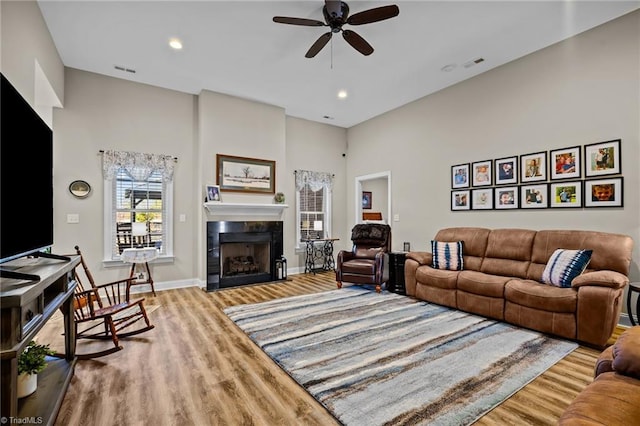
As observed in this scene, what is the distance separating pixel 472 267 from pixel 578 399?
3156 mm

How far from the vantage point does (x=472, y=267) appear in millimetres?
4176

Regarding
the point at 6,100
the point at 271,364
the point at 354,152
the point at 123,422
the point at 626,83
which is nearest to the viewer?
the point at 6,100

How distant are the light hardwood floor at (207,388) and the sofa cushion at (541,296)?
1.28ft

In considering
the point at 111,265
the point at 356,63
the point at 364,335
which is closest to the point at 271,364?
the point at 364,335

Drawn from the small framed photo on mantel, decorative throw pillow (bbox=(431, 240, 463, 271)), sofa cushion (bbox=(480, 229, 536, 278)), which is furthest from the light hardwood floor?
the small framed photo on mantel

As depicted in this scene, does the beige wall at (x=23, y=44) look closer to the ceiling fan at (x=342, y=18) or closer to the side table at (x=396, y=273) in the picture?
the ceiling fan at (x=342, y=18)

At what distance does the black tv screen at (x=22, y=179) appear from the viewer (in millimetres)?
1564

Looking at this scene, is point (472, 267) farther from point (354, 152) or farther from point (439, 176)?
point (354, 152)

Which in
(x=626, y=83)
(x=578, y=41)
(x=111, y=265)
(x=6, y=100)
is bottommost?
(x=111, y=265)

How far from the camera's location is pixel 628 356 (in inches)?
51.7

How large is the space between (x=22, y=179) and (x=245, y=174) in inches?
150

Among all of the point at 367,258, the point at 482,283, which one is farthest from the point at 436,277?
the point at 367,258

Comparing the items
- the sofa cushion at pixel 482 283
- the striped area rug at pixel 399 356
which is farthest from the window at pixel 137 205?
the sofa cushion at pixel 482 283

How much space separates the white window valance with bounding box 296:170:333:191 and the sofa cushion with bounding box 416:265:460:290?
3.25m
